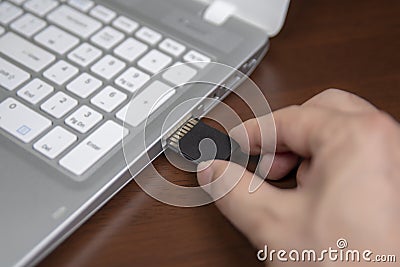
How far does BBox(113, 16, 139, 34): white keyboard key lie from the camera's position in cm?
60

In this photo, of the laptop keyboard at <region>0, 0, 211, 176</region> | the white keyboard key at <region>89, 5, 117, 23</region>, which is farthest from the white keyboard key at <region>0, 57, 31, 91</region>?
the white keyboard key at <region>89, 5, 117, 23</region>

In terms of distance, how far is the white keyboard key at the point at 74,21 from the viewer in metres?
0.60

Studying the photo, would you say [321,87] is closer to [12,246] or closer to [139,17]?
[139,17]

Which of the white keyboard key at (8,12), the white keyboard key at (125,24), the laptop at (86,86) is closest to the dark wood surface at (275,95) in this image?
the laptop at (86,86)

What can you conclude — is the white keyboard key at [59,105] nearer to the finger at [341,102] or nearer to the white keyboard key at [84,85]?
the white keyboard key at [84,85]

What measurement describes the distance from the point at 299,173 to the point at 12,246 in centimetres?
22

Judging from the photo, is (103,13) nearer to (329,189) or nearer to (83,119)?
(83,119)

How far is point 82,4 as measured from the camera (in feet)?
2.06

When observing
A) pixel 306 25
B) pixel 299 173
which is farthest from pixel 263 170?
pixel 306 25

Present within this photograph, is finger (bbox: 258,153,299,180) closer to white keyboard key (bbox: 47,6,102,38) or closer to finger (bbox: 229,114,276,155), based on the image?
finger (bbox: 229,114,276,155)

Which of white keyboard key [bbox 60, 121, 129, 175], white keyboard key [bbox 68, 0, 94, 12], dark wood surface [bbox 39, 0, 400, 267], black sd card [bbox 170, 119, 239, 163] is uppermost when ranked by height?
white keyboard key [bbox 68, 0, 94, 12]

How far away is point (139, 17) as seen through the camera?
0.61 metres

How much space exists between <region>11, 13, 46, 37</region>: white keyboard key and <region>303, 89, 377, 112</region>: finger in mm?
286

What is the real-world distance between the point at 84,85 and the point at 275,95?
18 cm
